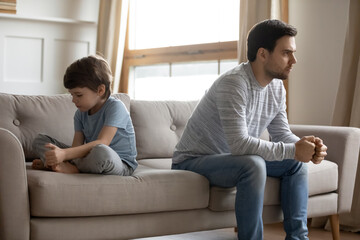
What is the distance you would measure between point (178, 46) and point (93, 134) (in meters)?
2.09

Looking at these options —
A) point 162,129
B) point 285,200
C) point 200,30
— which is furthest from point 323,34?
point 285,200

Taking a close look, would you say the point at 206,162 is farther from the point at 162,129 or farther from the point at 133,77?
the point at 133,77

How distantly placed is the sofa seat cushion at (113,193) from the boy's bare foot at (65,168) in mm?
53

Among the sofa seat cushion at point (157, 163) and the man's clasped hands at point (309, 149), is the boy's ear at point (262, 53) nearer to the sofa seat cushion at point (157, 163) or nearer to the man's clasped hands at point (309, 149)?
the man's clasped hands at point (309, 149)

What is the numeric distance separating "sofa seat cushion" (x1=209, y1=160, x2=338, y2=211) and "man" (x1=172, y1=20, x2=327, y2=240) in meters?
0.04

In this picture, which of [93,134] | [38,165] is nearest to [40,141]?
[38,165]

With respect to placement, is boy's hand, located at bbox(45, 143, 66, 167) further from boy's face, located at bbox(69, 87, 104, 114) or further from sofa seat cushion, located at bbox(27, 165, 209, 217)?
boy's face, located at bbox(69, 87, 104, 114)

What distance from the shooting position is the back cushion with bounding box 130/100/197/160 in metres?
2.81

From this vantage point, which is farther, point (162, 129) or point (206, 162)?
point (162, 129)

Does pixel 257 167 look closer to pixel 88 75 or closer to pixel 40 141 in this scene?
pixel 88 75

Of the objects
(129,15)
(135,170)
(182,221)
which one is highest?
(129,15)

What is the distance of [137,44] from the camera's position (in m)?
4.73

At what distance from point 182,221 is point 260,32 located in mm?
805

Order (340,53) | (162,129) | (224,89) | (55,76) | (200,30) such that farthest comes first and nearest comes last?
1. (55,76)
2. (200,30)
3. (340,53)
4. (162,129)
5. (224,89)
